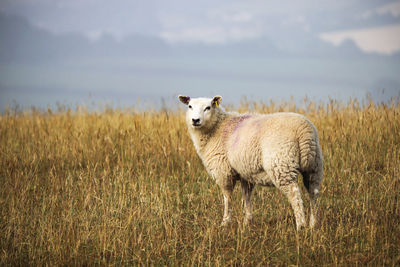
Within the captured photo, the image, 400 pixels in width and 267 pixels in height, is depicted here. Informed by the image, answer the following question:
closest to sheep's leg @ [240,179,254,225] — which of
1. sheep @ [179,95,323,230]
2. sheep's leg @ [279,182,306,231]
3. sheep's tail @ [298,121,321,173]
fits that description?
sheep @ [179,95,323,230]

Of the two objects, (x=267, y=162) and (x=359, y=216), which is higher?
(x=267, y=162)

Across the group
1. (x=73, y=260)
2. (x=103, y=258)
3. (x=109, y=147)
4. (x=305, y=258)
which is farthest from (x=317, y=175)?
(x=109, y=147)

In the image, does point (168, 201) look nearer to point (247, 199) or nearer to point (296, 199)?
point (247, 199)

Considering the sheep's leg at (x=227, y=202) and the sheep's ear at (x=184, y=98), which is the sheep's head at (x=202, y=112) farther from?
the sheep's leg at (x=227, y=202)

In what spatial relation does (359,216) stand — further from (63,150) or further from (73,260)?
(63,150)

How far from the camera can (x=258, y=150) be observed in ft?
14.7

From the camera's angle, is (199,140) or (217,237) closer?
(217,237)

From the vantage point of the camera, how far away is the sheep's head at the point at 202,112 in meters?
5.05

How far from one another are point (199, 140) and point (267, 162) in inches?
52.3

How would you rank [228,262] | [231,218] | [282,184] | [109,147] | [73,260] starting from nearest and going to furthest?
[228,262] < [73,260] < [282,184] < [231,218] < [109,147]

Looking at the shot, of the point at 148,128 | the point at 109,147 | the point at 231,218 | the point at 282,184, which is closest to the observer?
the point at 282,184

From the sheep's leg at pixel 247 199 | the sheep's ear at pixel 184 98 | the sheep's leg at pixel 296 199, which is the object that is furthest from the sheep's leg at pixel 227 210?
the sheep's ear at pixel 184 98

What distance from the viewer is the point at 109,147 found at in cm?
861

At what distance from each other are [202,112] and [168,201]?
5.22 feet
